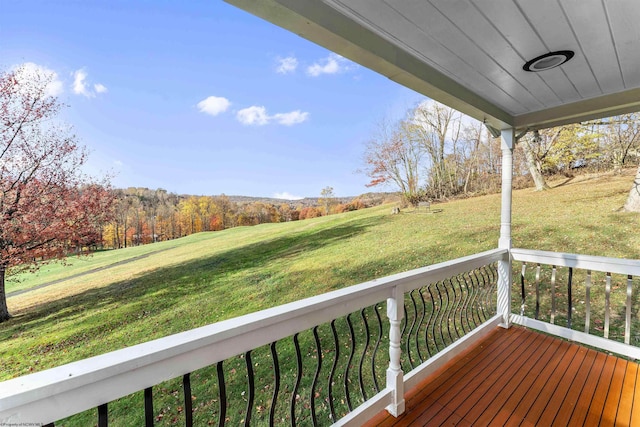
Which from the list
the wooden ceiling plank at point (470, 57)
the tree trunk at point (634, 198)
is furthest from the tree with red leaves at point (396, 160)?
the wooden ceiling plank at point (470, 57)

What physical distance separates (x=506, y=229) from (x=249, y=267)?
21.5 ft

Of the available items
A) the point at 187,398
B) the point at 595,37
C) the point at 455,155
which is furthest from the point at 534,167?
the point at 187,398

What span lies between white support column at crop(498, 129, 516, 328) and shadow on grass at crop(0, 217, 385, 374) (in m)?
4.10

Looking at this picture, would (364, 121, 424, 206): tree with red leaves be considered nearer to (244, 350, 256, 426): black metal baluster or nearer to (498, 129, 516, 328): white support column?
(498, 129, 516, 328): white support column

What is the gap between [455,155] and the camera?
34.3 feet

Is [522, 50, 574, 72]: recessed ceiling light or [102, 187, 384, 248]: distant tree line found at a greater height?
[522, 50, 574, 72]: recessed ceiling light

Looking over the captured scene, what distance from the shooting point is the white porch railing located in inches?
91.8

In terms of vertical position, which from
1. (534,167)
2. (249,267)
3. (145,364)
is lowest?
(249,267)

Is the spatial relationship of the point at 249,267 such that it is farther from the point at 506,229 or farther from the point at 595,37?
the point at 595,37

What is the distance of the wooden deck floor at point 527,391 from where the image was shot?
1.62 meters

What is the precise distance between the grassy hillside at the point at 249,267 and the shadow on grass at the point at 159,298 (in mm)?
27

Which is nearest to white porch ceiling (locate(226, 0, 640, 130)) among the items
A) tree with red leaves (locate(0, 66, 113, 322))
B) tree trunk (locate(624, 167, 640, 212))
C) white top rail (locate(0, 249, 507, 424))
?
white top rail (locate(0, 249, 507, 424))

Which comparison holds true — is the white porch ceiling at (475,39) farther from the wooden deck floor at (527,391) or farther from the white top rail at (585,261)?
the wooden deck floor at (527,391)

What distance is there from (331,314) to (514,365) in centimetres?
200
